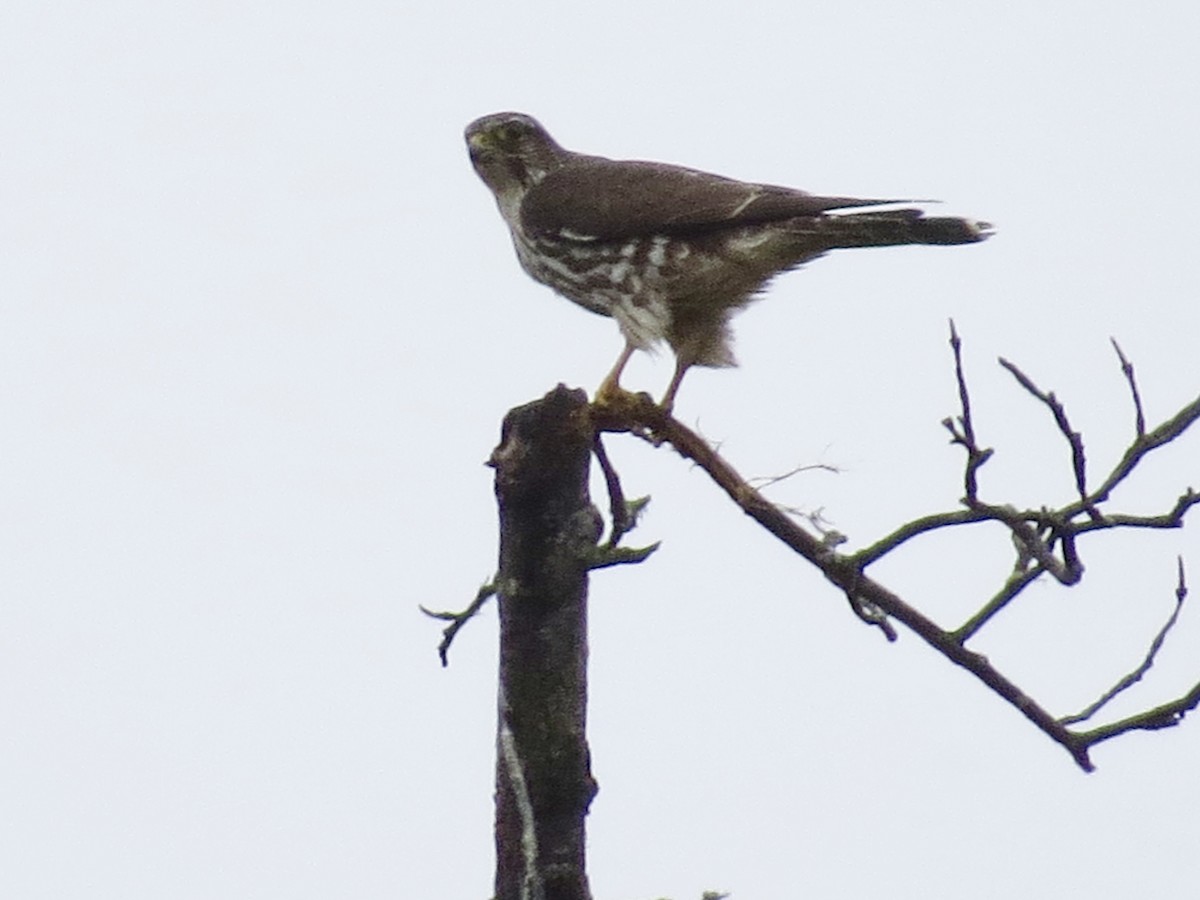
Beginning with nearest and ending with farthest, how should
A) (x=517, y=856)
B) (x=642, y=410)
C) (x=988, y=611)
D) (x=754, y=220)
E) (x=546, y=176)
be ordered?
(x=988, y=611) → (x=517, y=856) → (x=642, y=410) → (x=754, y=220) → (x=546, y=176)

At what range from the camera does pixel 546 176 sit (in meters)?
5.67

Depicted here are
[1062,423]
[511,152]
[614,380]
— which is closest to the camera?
[1062,423]

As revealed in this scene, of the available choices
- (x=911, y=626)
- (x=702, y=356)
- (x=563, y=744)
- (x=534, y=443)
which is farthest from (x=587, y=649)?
(x=702, y=356)

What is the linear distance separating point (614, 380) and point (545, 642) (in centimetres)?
98

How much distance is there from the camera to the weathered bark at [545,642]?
3.63 m

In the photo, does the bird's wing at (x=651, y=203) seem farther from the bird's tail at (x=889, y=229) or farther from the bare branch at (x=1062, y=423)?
the bare branch at (x=1062, y=423)

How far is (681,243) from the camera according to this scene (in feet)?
16.7

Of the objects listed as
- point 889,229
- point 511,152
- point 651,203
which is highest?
point 511,152

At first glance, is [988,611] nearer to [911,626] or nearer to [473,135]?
[911,626]

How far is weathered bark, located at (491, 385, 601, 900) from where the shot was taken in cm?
363

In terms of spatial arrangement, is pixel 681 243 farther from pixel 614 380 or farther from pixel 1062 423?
pixel 1062 423

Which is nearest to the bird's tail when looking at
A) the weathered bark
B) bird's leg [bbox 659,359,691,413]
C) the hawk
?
the hawk

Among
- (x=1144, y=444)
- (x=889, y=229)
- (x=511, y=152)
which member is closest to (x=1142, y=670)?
(x=1144, y=444)

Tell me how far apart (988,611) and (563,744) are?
90 cm
